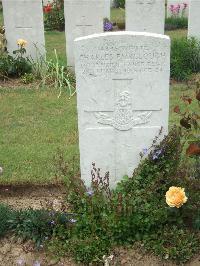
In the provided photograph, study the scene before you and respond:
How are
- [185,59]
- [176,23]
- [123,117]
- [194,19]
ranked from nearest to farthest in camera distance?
[123,117] → [185,59] → [194,19] → [176,23]

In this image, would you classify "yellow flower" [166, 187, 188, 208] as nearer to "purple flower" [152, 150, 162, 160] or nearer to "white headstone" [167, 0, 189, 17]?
"purple flower" [152, 150, 162, 160]

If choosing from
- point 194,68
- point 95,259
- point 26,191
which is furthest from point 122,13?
point 95,259

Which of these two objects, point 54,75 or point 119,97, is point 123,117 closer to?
point 119,97

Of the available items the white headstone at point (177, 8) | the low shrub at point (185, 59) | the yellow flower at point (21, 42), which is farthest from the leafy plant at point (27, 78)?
the white headstone at point (177, 8)

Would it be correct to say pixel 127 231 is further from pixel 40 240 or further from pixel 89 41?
pixel 89 41

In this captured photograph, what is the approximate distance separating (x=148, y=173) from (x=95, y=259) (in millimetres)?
842

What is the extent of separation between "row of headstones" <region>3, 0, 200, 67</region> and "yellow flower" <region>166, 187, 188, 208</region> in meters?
5.66

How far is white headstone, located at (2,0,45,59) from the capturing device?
8656 mm

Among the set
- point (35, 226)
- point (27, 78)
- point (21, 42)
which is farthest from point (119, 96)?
point (21, 42)

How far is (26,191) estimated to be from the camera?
15.3 feet

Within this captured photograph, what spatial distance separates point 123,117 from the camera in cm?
390

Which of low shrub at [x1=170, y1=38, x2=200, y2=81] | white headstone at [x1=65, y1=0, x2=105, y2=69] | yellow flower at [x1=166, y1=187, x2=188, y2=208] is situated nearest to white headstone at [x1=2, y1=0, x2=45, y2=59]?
white headstone at [x1=65, y1=0, x2=105, y2=69]

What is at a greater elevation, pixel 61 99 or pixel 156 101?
pixel 156 101

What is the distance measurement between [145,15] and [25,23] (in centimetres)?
222
